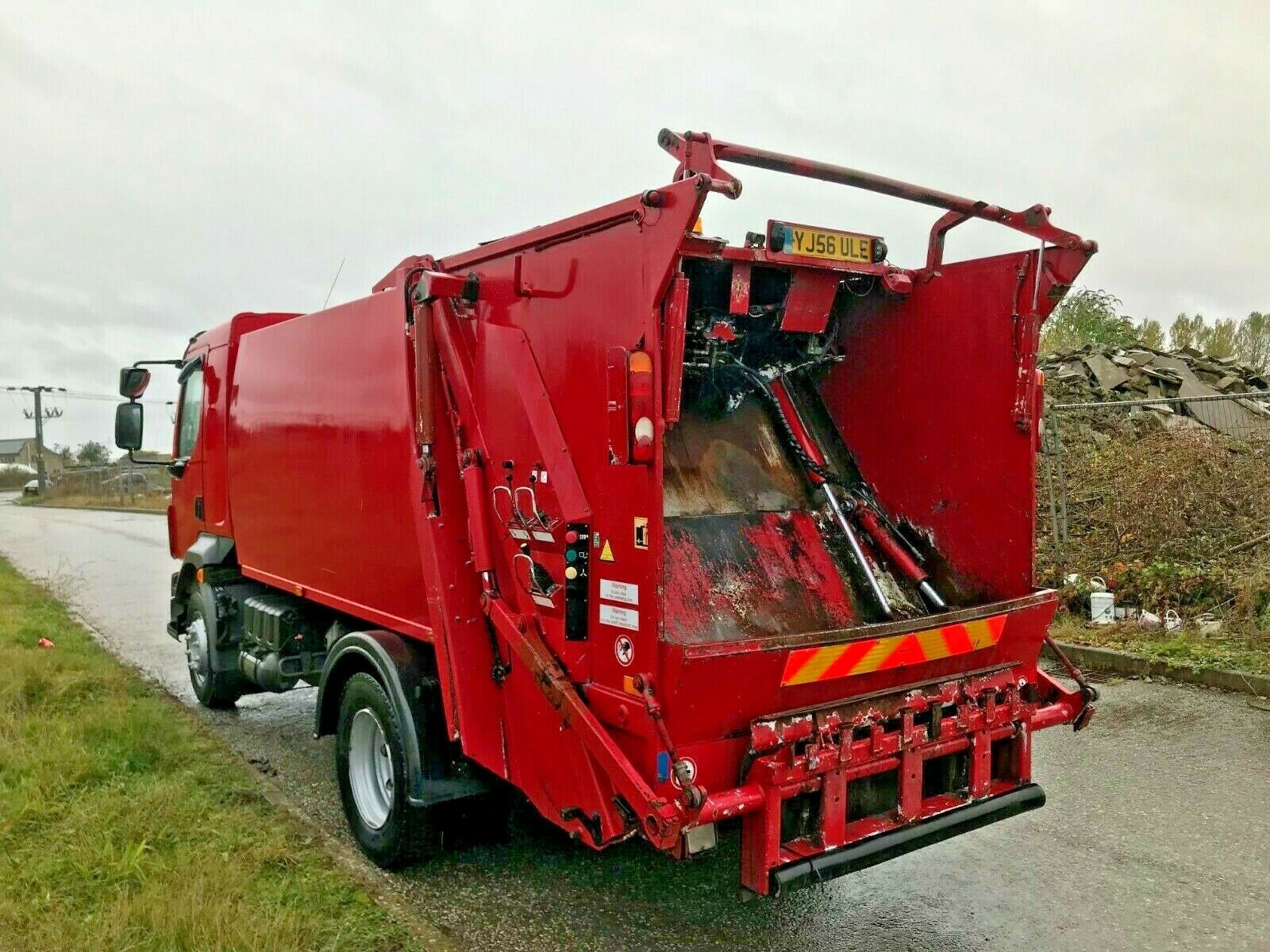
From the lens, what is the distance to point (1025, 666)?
13.0 feet

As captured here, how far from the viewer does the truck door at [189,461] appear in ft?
23.0

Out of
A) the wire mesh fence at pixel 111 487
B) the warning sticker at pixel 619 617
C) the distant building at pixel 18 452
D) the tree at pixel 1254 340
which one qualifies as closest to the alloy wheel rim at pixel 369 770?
the warning sticker at pixel 619 617

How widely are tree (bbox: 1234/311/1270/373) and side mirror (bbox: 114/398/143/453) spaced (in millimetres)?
21866

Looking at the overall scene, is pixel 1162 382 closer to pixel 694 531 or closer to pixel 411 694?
pixel 694 531

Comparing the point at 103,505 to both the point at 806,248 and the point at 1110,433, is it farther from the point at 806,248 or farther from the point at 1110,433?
the point at 806,248

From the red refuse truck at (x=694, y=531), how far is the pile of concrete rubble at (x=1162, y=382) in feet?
24.2

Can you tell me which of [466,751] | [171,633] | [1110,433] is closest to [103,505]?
[171,633]

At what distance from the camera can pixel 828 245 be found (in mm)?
3631

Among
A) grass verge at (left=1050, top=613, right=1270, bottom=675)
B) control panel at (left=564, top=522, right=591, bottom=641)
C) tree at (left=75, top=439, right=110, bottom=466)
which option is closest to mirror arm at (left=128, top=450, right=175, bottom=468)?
control panel at (left=564, top=522, right=591, bottom=641)

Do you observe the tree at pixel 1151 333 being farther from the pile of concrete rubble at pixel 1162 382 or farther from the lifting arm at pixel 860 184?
the lifting arm at pixel 860 184

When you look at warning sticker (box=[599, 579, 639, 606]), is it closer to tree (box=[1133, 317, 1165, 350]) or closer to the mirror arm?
the mirror arm

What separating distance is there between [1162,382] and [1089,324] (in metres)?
5.57

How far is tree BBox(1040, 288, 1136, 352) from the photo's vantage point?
17625 millimetres

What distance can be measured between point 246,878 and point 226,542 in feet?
10.9
